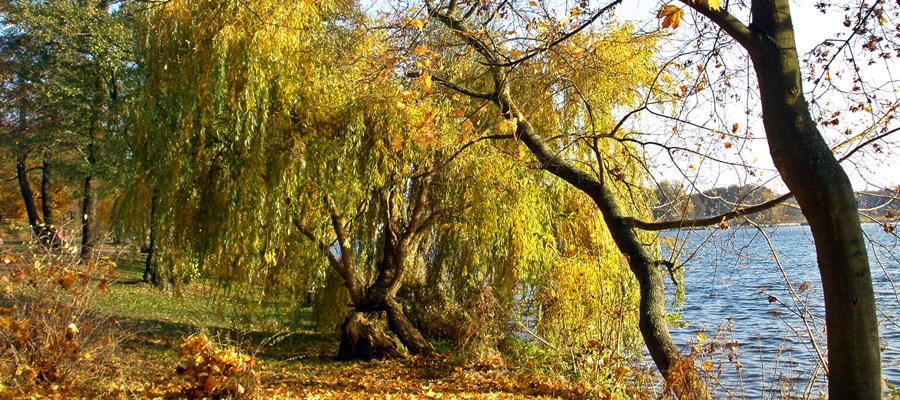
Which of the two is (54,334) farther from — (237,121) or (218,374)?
(237,121)

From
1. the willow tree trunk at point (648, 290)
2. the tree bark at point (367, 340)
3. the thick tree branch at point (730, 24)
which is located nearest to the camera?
the thick tree branch at point (730, 24)

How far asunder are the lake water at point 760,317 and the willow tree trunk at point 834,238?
126 centimetres

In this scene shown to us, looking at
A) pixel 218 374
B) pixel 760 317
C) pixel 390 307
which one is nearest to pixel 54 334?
pixel 218 374

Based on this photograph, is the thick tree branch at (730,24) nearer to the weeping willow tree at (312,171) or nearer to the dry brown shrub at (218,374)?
the weeping willow tree at (312,171)

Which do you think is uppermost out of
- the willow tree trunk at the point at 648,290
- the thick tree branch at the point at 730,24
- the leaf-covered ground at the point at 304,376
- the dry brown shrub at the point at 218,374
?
the thick tree branch at the point at 730,24

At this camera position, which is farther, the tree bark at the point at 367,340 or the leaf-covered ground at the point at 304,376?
the tree bark at the point at 367,340

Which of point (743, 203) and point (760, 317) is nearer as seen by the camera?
point (743, 203)

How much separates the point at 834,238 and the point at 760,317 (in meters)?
10.8

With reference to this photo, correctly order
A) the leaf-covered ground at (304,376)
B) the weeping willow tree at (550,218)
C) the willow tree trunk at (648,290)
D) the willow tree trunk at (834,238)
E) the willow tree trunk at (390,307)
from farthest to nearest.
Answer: the willow tree trunk at (390,307) → the weeping willow tree at (550,218) → the leaf-covered ground at (304,376) → the willow tree trunk at (648,290) → the willow tree trunk at (834,238)

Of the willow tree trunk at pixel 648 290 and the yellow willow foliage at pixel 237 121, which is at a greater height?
the yellow willow foliage at pixel 237 121

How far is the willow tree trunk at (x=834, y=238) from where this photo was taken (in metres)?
3.87

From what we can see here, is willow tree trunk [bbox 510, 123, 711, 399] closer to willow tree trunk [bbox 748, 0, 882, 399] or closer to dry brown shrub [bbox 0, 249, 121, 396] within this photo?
willow tree trunk [bbox 748, 0, 882, 399]

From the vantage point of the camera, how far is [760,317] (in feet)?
45.4

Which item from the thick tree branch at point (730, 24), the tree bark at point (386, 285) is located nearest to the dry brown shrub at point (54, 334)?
the tree bark at point (386, 285)
